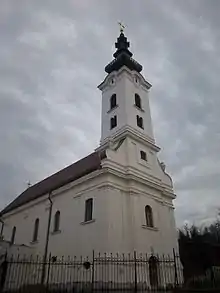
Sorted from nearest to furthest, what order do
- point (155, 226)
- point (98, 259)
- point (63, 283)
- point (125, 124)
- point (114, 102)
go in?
point (98, 259)
point (63, 283)
point (155, 226)
point (125, 124)
point (114, 102)

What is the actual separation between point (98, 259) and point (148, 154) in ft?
35.9

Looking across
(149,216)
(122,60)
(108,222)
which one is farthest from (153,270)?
(122,60)

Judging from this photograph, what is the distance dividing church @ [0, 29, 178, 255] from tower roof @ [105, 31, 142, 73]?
13 cm

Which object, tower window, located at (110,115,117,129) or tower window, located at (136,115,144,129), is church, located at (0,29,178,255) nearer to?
tower window, located at (136,115,144,129)

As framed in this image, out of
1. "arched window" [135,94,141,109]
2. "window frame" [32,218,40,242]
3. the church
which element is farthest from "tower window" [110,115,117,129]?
"window frame" [32,218,40,242]

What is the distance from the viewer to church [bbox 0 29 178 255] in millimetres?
19000

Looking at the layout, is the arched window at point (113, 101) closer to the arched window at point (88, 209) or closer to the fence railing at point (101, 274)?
the arched window at point (88, 209)

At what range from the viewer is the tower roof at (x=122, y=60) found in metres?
28.7

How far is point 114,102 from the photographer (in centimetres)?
2758

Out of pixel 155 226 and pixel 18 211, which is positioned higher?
pixel 18 211

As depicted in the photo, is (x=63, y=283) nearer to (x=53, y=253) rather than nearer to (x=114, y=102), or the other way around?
(x=53, y=253)

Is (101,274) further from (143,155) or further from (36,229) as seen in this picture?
(143,155)

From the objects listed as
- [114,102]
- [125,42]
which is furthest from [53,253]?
[125,42]

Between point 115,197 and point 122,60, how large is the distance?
612 inches
